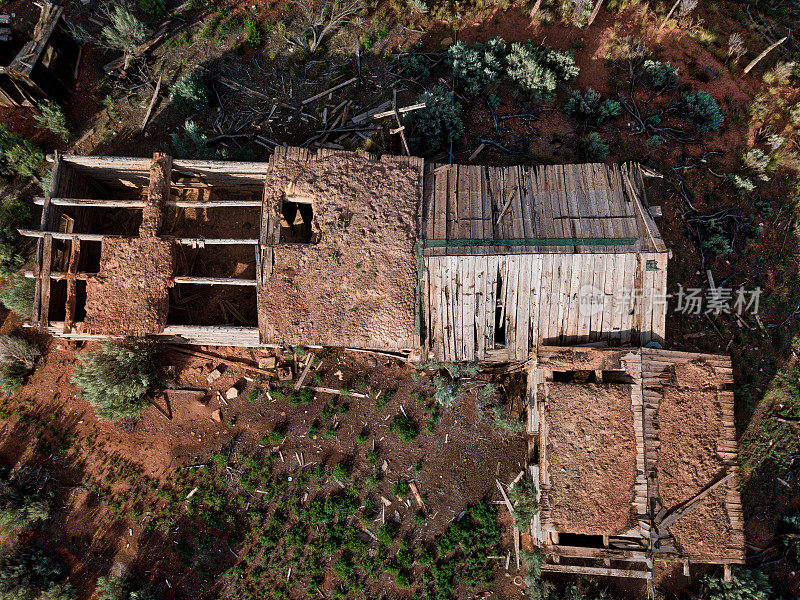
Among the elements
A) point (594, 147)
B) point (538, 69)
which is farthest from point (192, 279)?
point (594, 147)

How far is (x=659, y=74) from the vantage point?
452 inches

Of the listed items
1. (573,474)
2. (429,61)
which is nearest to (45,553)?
(573,474)

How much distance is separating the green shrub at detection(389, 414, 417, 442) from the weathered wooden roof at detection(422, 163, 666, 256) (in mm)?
4575

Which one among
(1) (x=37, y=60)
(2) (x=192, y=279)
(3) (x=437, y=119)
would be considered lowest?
(2) (x=192, y=279)

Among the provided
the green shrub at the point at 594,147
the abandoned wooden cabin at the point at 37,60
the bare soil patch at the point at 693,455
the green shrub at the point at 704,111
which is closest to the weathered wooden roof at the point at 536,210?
the green shrub at the point at 594,147

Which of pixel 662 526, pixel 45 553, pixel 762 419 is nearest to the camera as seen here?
pixel 662 526

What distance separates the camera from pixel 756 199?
459 inches

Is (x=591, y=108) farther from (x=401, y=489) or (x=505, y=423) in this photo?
(x=401, y=489)

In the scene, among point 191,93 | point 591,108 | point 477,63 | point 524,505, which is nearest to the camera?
point 524,505

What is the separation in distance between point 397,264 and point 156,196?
19.7 feet

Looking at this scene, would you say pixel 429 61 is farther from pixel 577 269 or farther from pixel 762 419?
pixel 762 419

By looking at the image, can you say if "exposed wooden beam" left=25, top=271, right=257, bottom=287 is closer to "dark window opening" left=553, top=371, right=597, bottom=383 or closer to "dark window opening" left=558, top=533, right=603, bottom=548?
"dark window opening" left=553, top=371, right=597, bottom=383

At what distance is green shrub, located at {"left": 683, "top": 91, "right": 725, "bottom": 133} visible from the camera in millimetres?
11461

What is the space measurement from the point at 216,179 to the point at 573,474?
11470mm
